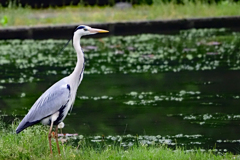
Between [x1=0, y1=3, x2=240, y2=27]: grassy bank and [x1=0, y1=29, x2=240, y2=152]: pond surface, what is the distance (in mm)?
789

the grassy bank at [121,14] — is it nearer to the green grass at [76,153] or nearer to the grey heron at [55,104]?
the grey heron at [55,104]

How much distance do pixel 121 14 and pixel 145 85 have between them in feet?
23.0

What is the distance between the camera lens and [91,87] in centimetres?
1016

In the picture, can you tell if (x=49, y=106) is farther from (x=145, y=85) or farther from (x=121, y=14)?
(x=121, y=14)

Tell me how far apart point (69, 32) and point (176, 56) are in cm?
A: 385

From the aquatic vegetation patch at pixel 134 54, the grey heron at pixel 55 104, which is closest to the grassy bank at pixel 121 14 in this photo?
the aquatic vegetation patch at pixel 134 54

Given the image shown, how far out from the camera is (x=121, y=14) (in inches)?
664

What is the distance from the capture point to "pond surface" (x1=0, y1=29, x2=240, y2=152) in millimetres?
7172

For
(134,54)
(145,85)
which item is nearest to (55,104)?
(145,85)

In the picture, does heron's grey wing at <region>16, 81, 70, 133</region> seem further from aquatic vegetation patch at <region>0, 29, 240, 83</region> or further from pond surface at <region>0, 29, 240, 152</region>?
aquatic vegetation patch at <region>0, 29, 240, 83</region>

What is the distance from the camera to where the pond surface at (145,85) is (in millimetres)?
7172

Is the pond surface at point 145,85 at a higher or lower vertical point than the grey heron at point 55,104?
lower

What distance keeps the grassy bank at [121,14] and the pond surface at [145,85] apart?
31.1 inches

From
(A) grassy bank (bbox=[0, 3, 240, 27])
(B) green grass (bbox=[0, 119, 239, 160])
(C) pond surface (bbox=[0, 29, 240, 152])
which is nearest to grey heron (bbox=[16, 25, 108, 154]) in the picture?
(B) green grass (bbox=[0, 119, 239, 160])
